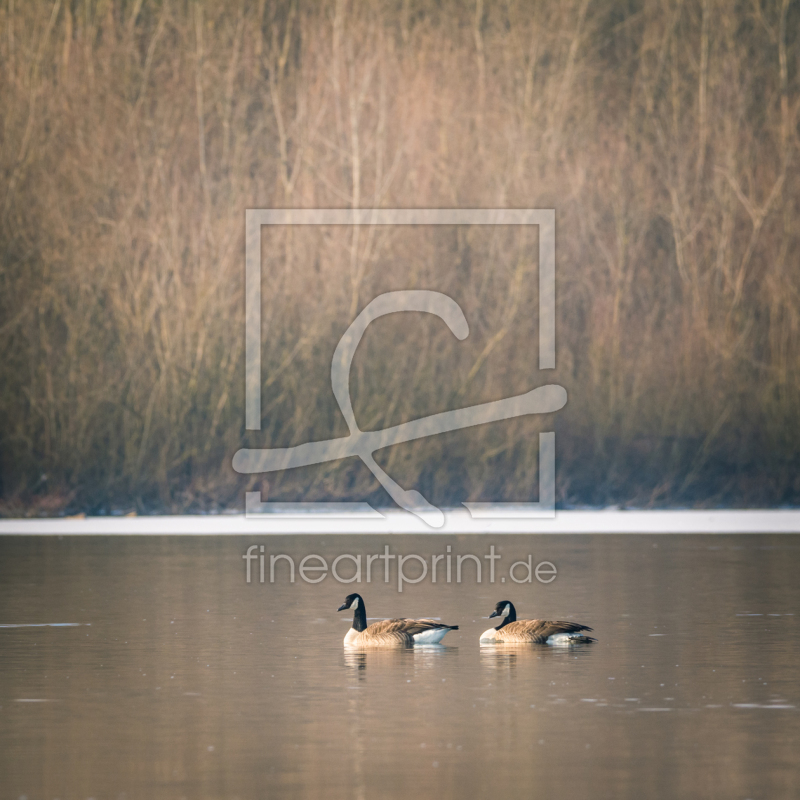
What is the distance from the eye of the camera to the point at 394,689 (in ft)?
32.7

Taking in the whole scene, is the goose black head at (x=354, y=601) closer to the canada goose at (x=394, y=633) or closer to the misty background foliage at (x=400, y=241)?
the canada goose at (x=394, y=633)

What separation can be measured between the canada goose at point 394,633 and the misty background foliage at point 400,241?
49.9 ft

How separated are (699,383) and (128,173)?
32.9 ft

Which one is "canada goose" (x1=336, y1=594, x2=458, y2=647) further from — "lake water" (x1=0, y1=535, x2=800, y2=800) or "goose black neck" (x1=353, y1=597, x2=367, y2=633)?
"lake water" (x1=0, y1=535, x2=800, y2=800)

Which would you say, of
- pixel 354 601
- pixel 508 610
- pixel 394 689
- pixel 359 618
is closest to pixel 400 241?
pixel 508 610

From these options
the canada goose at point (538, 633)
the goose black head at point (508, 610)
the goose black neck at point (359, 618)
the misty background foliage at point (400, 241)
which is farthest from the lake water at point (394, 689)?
the misty background foliage at point (400, 241)

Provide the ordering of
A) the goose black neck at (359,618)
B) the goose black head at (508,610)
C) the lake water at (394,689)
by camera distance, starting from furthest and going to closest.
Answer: the goose black head at (508,610) < the goose black neck at (359,618) < the lake water at (394,689)

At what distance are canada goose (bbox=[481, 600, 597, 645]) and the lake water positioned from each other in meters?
0.11

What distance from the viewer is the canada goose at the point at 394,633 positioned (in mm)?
11773

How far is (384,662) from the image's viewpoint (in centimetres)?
1126

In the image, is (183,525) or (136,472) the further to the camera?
(136,472)

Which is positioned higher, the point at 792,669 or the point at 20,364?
the point at 20,364

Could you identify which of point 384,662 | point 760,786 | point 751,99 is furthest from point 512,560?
point 751,99

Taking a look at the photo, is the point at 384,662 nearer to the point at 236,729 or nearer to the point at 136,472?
the point at 236,729
